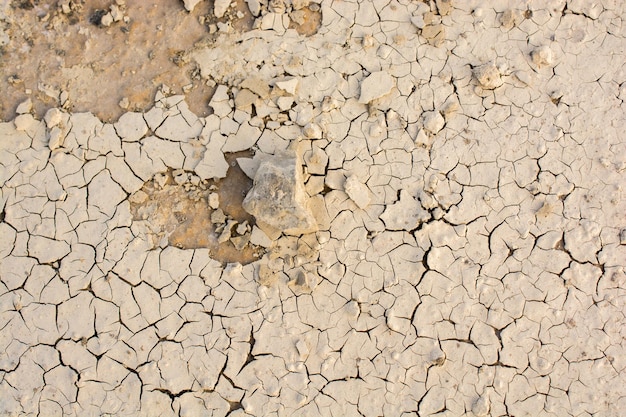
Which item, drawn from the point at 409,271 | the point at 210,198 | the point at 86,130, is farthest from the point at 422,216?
the point at 86,130

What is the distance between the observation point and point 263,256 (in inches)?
136

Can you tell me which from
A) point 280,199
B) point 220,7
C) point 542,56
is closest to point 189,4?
point 220,7

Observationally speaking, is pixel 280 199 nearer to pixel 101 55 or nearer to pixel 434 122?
pixel 434 122

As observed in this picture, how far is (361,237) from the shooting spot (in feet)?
11.4

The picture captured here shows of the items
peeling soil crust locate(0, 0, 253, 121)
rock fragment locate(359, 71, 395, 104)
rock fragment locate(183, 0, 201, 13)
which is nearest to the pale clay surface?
rock fragment locate(359, 71, 395, 104)

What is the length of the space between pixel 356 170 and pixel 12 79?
2.30 metres

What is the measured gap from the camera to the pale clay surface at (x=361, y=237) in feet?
10.9

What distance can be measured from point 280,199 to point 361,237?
561 millimetres

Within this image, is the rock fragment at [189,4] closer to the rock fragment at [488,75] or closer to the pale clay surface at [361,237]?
the pale clay surface at [361,237]

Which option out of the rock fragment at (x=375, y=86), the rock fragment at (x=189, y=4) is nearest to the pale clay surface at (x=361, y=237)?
the rock fragment at (x=375, y=86)

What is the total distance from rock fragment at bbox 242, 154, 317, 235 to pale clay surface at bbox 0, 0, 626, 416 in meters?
0.15

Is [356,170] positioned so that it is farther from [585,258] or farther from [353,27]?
[585,258]

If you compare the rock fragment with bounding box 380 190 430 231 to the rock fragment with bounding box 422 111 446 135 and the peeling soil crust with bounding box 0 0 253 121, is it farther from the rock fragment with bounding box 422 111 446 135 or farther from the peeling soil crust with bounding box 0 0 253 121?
the peeling soil crust with bounding box 0 0 253 121

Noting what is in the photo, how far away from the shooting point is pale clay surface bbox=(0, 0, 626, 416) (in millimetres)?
3309
